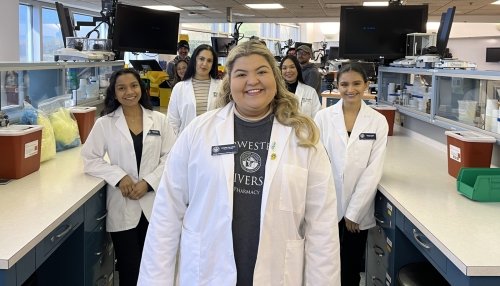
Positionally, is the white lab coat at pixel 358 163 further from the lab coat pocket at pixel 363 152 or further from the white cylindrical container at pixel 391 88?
the white cylindrical container at pixel 391 88

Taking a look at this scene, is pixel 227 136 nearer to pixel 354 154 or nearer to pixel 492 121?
pixel 354 154

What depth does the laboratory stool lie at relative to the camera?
1.89m

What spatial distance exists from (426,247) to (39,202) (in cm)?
147

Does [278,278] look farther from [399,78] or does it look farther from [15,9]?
[15,9]

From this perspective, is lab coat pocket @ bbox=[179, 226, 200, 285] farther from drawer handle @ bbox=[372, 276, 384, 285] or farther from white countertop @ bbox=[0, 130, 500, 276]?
drawer handle @ bbox=[372, 276, 384, 285]

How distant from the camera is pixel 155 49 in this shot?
14.4 feet

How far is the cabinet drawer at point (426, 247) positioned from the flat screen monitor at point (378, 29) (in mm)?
2299

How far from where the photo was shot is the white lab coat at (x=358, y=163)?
225 cm

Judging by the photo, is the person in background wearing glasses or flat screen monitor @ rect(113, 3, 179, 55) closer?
flat screen monitor @ rect(113, 3, 179, 55)

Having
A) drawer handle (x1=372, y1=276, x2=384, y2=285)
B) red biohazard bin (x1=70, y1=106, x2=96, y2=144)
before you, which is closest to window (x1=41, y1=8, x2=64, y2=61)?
red biohazard bin (x1=70, y1=106, x2=96, y2=144)

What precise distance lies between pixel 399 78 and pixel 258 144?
2.83 m

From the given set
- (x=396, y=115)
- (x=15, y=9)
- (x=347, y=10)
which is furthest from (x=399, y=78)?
(x=15, y=9)

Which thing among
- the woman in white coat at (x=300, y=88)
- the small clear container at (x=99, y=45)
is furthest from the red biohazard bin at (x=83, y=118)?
the woman in white coat at (x=300, y=88)

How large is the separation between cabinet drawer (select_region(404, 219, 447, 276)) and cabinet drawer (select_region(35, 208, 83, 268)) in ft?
4.34
